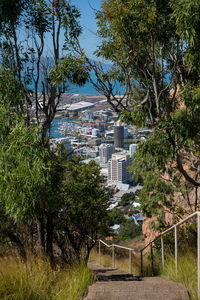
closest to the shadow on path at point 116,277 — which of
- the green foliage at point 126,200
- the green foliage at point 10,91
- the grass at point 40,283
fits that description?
the grass at point 40,283

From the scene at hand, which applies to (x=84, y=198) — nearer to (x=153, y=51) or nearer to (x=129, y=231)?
(x=153, y=51)

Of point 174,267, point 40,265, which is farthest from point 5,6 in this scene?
point 174,267

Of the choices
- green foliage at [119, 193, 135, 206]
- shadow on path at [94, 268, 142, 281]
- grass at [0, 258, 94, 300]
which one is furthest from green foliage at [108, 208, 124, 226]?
green foliage at [119, 193, 135, 206]

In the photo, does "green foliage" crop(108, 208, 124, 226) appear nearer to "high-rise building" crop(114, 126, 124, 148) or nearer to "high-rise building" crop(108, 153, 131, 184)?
"high-rise building" crop(108, 153, 131, 184)

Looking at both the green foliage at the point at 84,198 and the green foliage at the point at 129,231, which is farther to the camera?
the green foliage at the point at 129,231

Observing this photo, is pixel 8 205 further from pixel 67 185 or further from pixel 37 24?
pixel 67 185

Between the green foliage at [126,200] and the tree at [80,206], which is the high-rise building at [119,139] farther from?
the tree at [80,206]
